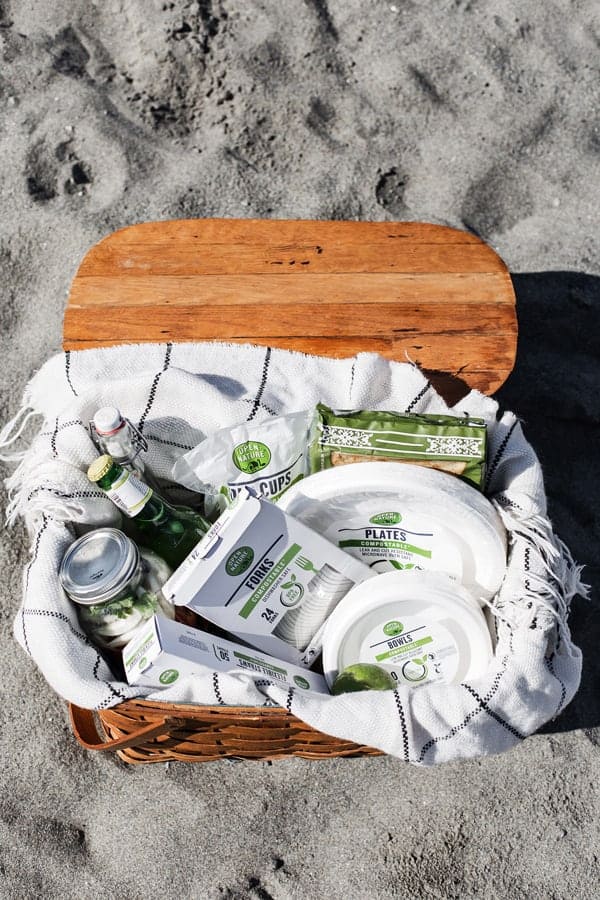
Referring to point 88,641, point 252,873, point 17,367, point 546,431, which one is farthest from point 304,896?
point 17,367

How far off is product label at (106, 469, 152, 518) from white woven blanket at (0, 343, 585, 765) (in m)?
0.11

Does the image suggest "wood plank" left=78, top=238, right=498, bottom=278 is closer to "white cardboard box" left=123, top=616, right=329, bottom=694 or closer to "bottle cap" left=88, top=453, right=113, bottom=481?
"bottle cap" left=88, top=453, right=113, bottom=481

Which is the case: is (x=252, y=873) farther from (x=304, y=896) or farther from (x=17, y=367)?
(x=17, y=367)

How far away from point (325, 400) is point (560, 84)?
58.0 inches

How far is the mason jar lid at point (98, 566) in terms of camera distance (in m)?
1.22

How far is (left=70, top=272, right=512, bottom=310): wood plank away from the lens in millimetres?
1701

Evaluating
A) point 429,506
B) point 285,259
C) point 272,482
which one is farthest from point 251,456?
point 285,259

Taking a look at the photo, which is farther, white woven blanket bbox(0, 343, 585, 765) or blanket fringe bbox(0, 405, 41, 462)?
blanket fringe bbox(0, 405, 41, 462)

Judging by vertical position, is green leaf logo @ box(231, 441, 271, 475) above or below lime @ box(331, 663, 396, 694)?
above

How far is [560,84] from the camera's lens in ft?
7.96

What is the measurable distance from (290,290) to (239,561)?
2.18ft

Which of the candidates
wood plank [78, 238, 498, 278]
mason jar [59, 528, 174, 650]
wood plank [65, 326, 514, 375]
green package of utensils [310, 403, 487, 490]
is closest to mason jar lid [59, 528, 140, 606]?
mason jar [59, 528, 174, 650]

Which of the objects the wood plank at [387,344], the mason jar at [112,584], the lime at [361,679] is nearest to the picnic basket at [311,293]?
the wood plank at [387,344]

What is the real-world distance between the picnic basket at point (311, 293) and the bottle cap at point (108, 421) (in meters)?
0.41
